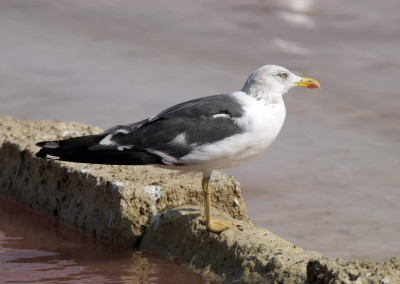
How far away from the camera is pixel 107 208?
197 inches

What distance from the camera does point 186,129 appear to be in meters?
4.61

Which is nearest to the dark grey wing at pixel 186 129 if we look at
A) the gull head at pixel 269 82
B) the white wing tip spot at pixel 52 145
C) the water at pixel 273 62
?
the gull head at pixel 269 82

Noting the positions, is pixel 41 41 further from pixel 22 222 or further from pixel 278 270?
pixel 278 270

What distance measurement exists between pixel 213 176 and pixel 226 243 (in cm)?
86

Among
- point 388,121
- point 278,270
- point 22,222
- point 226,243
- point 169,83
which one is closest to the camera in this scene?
point 278,270

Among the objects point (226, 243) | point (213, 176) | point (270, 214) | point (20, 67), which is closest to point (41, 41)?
point (20, 67)

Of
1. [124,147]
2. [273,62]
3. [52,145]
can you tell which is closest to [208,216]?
[124,147]

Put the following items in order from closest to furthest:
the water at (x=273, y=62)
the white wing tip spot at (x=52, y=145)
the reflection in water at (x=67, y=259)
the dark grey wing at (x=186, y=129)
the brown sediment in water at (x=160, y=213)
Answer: the brown sediment in water at (x=160, y=213)
the reflection in water at (x=67, y=259)
the dark grey wing at (x=186, y=129)
the white wing tip spot at (x=52, y=145)
the water at (x=273, y=62)

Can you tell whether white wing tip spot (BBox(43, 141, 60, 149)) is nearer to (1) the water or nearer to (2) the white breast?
(2) the white breast

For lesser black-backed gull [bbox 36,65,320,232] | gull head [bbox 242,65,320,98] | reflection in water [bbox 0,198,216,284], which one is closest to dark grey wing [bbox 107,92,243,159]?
lesser black-backed gull [bbox 36,65,320,232]

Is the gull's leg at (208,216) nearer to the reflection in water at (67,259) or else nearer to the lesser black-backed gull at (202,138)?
the lesser black-backed gull at (202,138)

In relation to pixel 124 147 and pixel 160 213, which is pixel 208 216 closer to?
pixel 160 213

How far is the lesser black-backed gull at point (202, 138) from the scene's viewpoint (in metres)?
4.50

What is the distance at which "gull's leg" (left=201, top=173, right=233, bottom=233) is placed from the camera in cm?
448
